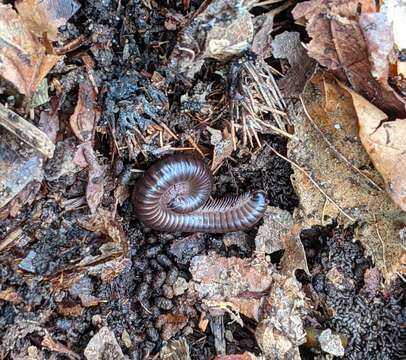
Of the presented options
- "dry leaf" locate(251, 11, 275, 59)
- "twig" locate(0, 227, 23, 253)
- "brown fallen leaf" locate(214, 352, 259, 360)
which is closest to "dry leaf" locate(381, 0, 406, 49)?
"dry leaf" locate(251, 11, 275, 59)

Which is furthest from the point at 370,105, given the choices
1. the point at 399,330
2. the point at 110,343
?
the point at 110,343

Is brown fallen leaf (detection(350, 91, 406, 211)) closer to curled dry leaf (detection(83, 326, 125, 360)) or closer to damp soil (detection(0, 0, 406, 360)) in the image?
damp soil (detection(0, 0, 406, 360))

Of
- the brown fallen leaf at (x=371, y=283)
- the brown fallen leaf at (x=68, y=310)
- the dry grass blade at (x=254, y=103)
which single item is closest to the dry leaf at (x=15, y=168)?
the brown fallen leaf at (x=68, y=310)

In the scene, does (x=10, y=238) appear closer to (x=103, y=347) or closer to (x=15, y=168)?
(x=15, y=168)

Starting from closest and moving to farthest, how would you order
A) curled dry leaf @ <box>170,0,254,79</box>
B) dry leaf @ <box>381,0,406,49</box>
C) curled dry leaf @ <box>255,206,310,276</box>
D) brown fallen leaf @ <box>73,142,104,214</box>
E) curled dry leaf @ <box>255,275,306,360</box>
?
curled dry leaf @ <box>170,0,254,79</box> → dry leaf @ <box>381,0,406,49</box> → brown fallen leaf @ <box>73,142,104,214</box> → curled dry leaf @ <box>255,275,306,360</box> → curled dry leaf @ <box>255,206,310,276</box>

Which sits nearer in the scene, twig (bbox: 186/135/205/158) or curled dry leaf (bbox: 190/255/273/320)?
twig (bbox: 186/135/205/158)

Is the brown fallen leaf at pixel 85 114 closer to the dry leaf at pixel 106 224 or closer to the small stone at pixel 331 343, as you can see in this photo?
the dry leaf at pixel 106 224

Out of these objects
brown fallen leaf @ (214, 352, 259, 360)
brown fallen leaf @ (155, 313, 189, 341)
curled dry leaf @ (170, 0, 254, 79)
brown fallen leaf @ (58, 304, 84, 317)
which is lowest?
brown fallen leaf @ (214, 352, 259, 360)
